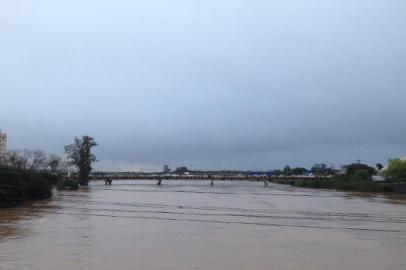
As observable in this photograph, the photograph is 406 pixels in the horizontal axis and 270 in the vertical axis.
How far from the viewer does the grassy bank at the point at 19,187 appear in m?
38.7

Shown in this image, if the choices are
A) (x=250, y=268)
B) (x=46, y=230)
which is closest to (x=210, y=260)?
(x=250, y=268)

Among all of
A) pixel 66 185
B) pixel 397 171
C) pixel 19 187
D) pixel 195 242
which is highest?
pixel 397 171

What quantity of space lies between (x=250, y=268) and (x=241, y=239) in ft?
20.8

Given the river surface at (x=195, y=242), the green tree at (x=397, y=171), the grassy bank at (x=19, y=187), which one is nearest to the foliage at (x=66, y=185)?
the grassy bank at (x=19, y=187)

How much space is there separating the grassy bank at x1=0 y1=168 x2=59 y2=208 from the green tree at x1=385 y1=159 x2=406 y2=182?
65.1m

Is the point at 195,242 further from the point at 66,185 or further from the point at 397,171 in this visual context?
the point at 397,171

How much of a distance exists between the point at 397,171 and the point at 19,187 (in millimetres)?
71161

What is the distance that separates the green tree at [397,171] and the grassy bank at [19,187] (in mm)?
65109

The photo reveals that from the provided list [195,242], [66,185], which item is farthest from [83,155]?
[195,242]

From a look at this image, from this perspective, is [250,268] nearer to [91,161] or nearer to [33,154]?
[91,161]

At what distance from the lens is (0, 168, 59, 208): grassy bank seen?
38.7 metres

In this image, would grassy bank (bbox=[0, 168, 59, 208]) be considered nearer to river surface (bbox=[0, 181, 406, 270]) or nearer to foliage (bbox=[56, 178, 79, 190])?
river surface (bbox=[0, 181, 406, 270])

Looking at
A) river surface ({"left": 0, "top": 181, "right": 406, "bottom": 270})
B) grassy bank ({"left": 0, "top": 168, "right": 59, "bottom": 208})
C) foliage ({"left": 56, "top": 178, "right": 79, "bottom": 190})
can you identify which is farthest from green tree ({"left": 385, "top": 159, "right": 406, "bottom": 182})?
grassy bank ({"left": 0, "top": 168, "right": 59, "bottom": 208})

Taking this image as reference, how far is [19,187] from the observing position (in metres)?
41.6
